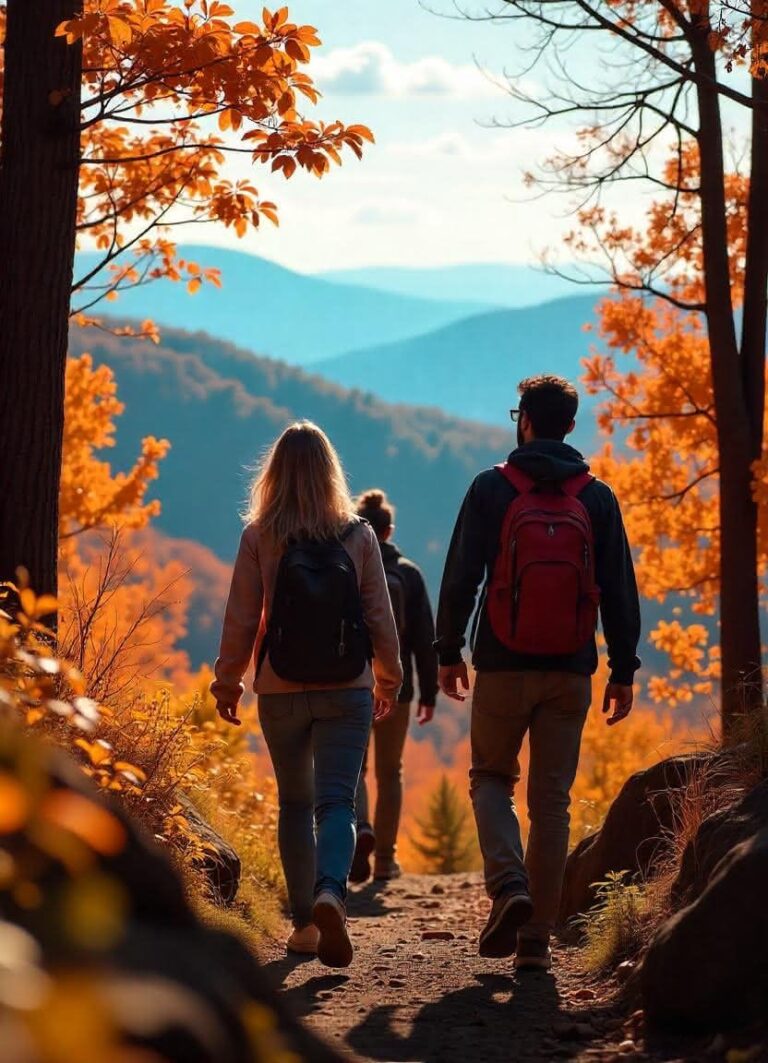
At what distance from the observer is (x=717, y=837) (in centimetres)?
461

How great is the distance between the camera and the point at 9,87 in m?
6.21

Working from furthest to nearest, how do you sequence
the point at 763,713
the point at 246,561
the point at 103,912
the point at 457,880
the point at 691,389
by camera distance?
the point at 691,389, the point at 457,880, the point at 246,561, the point at 763,713, the point at 103,912

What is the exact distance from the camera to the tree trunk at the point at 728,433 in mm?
9320

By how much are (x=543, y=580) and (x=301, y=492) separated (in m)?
1.00

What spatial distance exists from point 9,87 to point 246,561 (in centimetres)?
251

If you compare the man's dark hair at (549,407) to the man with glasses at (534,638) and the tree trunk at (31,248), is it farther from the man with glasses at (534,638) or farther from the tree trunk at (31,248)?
the tree trunk at (31,248)

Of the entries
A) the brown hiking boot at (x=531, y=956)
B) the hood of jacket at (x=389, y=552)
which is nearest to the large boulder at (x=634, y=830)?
the brown hiking boot at (x=531, y=956)

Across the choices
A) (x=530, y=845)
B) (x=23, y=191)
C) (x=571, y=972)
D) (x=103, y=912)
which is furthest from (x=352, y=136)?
(x=103, y=912)

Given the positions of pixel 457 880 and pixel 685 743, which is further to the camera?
pixel 457 880

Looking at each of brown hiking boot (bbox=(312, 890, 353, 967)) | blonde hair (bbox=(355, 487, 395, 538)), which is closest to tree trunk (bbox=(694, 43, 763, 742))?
blonde hair (bbox=(355, 487, 395, 538))

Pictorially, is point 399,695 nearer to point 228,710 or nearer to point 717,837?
point 228,710

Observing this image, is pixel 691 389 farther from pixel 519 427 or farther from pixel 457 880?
pixel 519 427

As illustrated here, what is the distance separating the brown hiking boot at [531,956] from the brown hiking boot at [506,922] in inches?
8.1

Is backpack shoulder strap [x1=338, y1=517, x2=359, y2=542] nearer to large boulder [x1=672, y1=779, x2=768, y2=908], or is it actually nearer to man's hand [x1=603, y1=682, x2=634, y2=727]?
man's hand [x1=603, y1=682, x2=634, y2=727]
